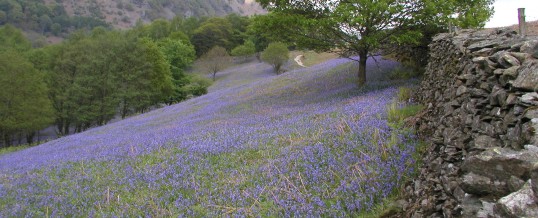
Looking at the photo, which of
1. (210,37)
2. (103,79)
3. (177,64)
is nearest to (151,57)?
(103,79)

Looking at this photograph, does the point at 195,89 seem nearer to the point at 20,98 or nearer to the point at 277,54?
the point at 277,54

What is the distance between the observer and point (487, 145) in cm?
298

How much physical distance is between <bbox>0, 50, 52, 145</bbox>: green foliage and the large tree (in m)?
25.7

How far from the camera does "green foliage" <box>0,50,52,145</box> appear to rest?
30.5m

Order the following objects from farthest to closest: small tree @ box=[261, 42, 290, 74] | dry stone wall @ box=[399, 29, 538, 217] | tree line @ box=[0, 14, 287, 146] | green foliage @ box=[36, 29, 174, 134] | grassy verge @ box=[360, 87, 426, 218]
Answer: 1. small tree @ box=[261, 42, 290, 74]
2. green foliage @ box=[36, 29, 174, 134]
3. tree line @ box=[0, 14, 287, 146]
4. grassy verge @ box=[360, 87, 426, 218]
5. dry stone wall @ box=[399, 29, 538, 217]

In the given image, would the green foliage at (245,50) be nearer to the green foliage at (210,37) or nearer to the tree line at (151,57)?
the tree line at (151,57)

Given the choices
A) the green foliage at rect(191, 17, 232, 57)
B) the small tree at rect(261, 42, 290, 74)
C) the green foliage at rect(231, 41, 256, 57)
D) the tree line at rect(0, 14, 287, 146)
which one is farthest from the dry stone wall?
the green foliage at rect(191, 17, 232, 57)

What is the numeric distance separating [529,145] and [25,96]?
37.1m

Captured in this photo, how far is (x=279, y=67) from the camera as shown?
5034cm

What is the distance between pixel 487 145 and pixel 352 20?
9435 millimetres

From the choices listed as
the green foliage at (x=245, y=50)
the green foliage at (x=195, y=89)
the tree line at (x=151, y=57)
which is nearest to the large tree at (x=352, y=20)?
the tree line at (x=151, y=57)

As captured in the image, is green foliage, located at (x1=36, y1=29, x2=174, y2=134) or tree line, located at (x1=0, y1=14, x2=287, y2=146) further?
green foliage, located at (x1=36, y1=29, x2=174, y2=134)

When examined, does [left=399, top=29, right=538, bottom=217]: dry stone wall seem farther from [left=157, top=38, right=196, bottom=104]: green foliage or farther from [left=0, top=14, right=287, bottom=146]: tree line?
[left=157, top=38, right=196, bottom=104]: green foliage

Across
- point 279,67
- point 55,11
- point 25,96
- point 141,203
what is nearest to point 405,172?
point 141,203
